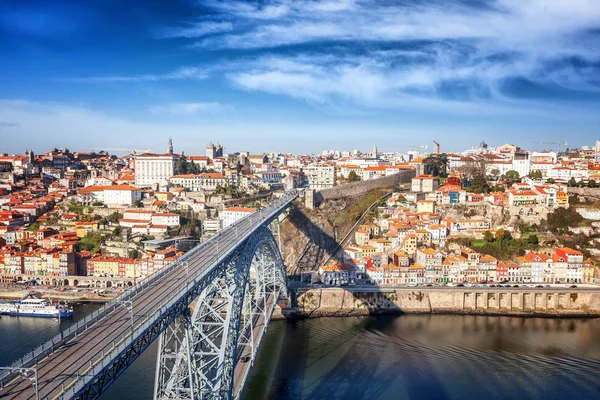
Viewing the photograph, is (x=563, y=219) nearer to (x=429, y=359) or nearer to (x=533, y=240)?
(x=533, y=240)

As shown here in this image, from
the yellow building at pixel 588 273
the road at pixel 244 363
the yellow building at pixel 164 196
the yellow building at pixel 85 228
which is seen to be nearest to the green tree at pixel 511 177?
the yellow building at pixel 588 273

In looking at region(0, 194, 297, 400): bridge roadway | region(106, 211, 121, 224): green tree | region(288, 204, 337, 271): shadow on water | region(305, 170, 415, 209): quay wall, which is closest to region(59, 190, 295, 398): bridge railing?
region(0, 194, 297, 400): bridge roadway

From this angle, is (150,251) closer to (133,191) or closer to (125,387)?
(133,191)

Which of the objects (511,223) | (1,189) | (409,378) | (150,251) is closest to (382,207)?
(511,223)

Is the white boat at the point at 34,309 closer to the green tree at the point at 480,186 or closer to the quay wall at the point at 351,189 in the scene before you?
the quay wall at the point at 351,189

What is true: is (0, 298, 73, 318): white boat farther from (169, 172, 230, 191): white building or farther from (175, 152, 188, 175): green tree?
(175, 152, 188, 175): green tree
